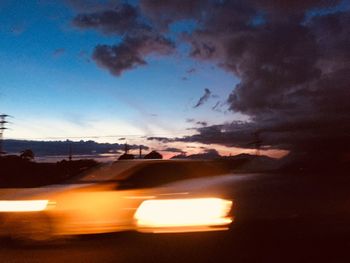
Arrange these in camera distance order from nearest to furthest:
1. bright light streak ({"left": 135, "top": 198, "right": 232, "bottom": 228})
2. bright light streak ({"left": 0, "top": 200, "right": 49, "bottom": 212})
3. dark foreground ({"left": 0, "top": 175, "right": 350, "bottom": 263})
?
dark foreground ({"left": 0, "top": 175, "right": 350, "bottom": 263})
bright light streak ({"left": 135, "top": 198, "right": 232, "bottom": 228})
bright light streak ({"left": 0, "top": 200, "right": 49, "bottom": 212})

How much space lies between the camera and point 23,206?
792 cm

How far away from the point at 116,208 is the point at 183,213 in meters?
0.99

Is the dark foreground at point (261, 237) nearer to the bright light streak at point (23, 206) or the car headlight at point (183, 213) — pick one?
the car headlight at point (183, 213)

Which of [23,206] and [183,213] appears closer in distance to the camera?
[183,213]

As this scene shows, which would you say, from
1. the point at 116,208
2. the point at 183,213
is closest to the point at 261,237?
the point at 183,213

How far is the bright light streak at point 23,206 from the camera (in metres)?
7.82

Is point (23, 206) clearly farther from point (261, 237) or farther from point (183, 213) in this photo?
point (261, 237)

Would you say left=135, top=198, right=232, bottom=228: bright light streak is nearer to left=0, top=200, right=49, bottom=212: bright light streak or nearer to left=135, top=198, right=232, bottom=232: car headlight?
left=135, top=198, right=232, bottom=232: car headlight

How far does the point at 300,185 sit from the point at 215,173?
139 centimetres

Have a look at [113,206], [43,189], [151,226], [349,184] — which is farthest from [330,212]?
[43,189]

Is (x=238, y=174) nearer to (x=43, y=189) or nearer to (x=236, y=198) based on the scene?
(x=236, y=198)

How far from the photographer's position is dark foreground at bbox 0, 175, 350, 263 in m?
7.34

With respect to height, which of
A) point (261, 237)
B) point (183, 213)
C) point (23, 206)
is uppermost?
point (23, 206)

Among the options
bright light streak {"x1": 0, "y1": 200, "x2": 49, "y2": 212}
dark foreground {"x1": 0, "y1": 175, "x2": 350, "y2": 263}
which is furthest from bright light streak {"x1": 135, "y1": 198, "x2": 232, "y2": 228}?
bright light streak {"x1": 0, "y1": 200, "x2": 49, "y2": 212}
